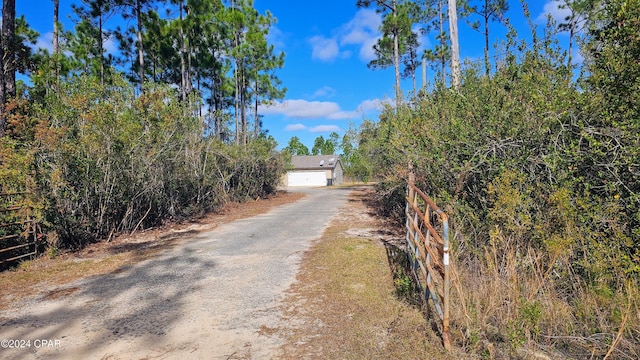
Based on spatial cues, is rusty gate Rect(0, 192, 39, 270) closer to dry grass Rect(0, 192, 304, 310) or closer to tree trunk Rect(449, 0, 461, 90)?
dry grass Rect(0, 192, 304, 310)

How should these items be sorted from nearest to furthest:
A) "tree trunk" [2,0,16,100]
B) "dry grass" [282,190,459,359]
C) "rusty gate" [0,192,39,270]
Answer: "dry grass" [282,190,459,359] → "rusty gate" [0,192,39,270] → "tree trunk" [2,0,16,100]

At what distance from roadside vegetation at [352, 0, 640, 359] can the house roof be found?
37510mm

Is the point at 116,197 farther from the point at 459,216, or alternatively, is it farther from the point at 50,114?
the point at 459,216

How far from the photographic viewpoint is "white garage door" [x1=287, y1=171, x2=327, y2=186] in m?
42.8

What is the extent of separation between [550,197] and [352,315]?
9.07ft

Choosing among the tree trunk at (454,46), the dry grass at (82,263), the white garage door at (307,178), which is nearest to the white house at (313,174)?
the white garage door at (307,178)

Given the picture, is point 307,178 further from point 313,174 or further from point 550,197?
point 550,197

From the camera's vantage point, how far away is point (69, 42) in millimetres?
16844

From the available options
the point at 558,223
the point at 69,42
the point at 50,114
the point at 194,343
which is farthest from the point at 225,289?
the point at 69,42

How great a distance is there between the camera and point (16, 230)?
6.04 meters

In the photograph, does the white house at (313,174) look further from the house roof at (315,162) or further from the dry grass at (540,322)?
the dry grass at (540,322)

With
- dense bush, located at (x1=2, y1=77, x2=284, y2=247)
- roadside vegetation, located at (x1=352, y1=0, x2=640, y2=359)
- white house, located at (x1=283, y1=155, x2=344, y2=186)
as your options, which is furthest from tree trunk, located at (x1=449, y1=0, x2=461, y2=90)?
white house, located at (x1=283, y1=155, x2=344, y2=186)

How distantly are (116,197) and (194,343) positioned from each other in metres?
6.09

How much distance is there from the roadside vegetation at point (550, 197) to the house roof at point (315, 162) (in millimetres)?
37510
